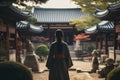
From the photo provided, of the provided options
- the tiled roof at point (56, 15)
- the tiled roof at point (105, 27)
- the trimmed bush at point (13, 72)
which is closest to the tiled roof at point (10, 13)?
the trimmed bush at point (13, 72)

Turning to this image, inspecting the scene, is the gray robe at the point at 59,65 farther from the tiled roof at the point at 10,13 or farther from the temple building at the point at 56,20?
the temple building at the point at 56,20

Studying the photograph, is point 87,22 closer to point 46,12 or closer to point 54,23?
point 54,23

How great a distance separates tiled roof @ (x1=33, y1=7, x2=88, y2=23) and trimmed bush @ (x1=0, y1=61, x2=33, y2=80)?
127 feet

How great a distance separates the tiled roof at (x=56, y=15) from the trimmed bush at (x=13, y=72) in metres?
38.6

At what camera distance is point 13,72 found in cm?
905

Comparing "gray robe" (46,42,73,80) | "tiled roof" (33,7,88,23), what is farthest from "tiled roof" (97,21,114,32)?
"tiled roof" (33,7,88,23)

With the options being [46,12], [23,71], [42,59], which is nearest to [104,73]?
[23,71]

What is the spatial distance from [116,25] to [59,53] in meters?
10.3

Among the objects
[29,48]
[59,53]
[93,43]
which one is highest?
[59,53]

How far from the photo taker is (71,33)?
153ft

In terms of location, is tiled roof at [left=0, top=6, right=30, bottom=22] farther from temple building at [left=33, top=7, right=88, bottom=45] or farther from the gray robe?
temple building at [left=33, top=7, right=88, bottom=45]

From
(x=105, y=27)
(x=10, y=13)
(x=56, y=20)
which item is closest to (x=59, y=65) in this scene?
(x=10, y=13)

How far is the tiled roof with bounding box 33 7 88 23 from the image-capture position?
4928cm

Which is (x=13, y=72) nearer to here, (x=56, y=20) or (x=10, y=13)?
(x=10, y=13)
